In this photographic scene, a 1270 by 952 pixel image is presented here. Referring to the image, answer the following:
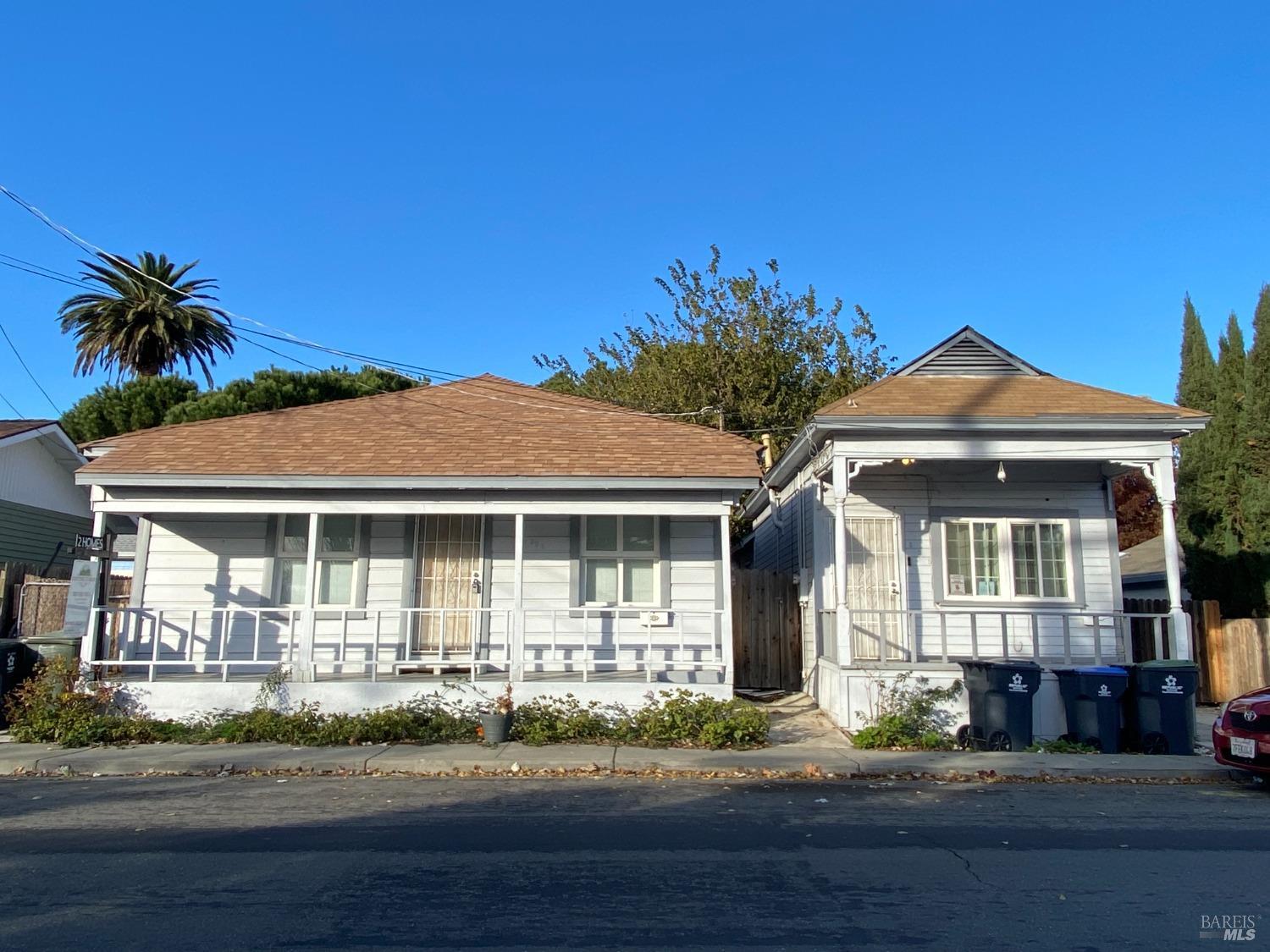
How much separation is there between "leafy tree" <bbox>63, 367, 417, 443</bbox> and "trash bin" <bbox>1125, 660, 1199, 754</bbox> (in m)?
21.8

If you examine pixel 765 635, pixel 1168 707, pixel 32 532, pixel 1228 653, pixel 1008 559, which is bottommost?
pixel 1168 707

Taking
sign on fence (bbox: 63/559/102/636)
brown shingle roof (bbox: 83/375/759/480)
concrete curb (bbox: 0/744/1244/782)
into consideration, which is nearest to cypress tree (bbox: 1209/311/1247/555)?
concrete curb (bbox: 0/744/1244/782)

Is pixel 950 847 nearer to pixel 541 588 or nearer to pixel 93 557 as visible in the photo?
pixel 541 588

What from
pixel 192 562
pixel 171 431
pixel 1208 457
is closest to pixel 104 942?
pixel 192 562

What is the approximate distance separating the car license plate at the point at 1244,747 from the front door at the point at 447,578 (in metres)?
9.21

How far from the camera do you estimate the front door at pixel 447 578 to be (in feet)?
41.9

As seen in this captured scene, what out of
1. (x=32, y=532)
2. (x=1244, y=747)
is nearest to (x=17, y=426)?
(x=32, y=532)

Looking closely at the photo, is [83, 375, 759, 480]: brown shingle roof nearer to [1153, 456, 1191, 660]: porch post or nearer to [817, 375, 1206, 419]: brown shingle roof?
[817, 375, 1206, 419]: brown shingle roof

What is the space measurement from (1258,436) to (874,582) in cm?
853

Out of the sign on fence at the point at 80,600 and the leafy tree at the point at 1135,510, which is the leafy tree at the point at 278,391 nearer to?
the sign on fence at the point at 80,600

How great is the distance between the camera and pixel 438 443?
12914 mm

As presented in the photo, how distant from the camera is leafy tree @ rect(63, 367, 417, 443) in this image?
24.0 meters

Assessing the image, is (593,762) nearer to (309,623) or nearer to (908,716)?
(908,716)

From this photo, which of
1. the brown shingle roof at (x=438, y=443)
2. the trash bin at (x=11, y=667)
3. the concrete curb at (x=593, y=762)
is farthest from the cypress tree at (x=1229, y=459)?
the trash bin at (x=11, y=667)
